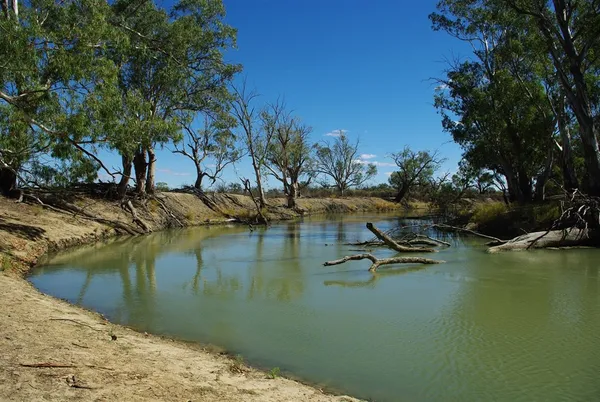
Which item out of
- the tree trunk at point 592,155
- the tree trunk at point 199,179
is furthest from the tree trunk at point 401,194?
the tree trunk at point 592,155

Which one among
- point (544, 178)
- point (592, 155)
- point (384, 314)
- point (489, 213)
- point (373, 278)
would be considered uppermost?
point (592, 155)

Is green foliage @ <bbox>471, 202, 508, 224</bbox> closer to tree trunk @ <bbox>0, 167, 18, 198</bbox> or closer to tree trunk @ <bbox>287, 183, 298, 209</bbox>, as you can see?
tree trunk @ <bbox>0, 167, 18, 198</bbox>

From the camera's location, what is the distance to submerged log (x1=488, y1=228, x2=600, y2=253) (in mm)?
14758

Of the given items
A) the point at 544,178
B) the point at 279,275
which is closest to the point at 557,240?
the point at 544,178

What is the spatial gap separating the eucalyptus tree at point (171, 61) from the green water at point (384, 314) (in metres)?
10.7

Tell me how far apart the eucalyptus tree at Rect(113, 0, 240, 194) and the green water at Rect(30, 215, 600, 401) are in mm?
10720

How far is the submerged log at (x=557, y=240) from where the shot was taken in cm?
1476

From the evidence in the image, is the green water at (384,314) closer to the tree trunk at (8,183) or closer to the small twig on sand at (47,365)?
the small twig on sand at (47,365)

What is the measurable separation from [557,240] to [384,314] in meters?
10.3

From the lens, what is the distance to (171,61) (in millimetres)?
21781

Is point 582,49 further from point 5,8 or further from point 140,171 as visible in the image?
point 140,171

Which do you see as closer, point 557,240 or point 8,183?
point 557,240

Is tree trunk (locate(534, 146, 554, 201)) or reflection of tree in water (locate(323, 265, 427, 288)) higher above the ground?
tree trunk (locate(534, 146, 554, 201))

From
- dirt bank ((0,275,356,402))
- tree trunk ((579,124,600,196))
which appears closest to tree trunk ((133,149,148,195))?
dirt bank ((0,275,356,402))
